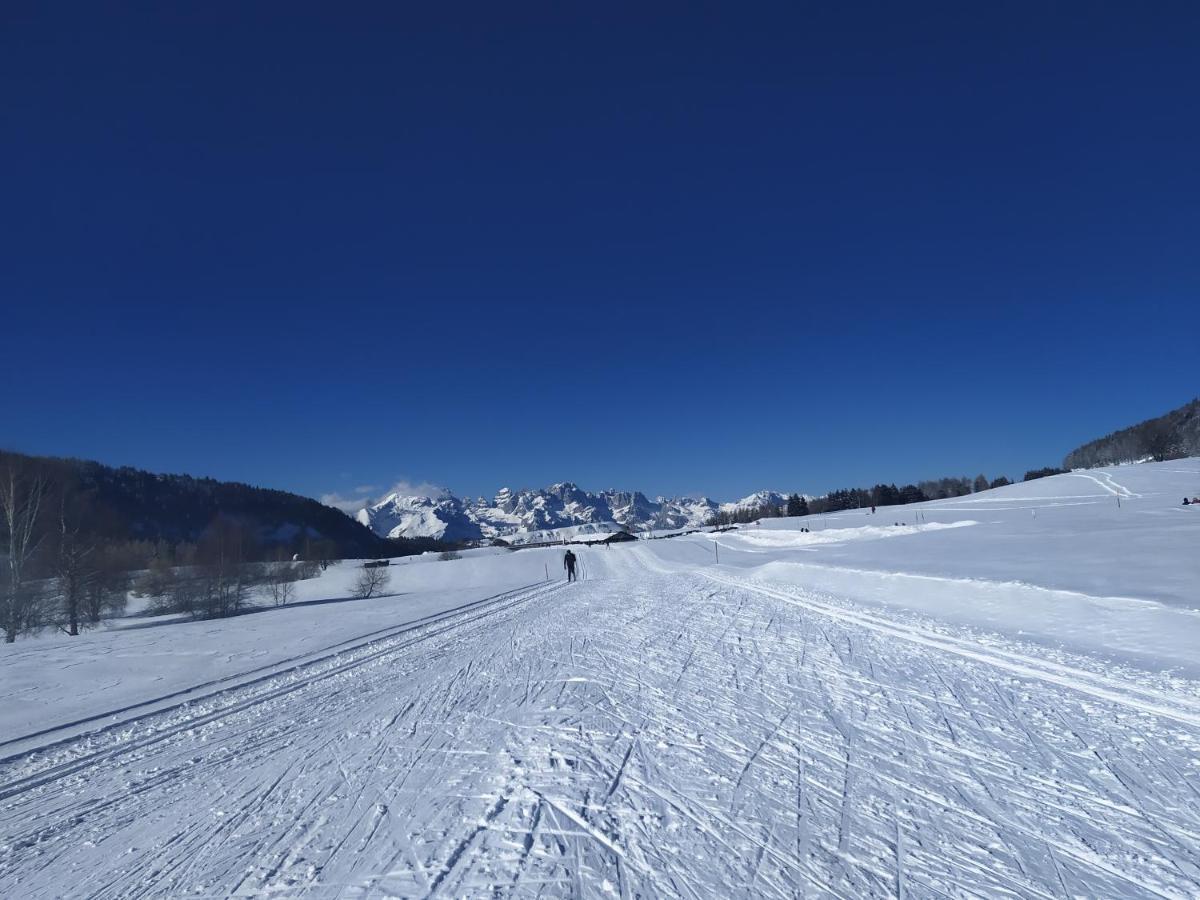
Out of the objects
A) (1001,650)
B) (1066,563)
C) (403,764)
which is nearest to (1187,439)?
(1066,563)

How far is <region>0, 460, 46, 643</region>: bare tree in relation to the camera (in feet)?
83.0

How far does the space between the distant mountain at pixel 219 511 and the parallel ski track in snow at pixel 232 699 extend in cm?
8806

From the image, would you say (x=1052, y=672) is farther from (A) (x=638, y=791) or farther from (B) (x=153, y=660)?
(B) (x=153, y=660)

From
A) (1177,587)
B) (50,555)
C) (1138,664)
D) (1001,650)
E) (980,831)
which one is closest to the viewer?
(980,831)

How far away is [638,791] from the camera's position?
4.81 m

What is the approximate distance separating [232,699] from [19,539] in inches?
1101

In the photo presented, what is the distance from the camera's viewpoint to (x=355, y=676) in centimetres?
1008

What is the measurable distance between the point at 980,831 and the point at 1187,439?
186 metres

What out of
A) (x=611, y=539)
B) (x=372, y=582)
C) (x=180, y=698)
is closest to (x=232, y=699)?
(x=180, y=698)

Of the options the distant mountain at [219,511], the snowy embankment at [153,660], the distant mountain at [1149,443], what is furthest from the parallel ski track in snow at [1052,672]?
the distant mountain at [1149,443]

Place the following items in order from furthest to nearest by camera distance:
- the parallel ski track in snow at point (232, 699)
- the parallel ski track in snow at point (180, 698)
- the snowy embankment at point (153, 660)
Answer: the snowy embankment at point (153, 660), the parallel ski track in snow at point (180, 698), the parallel ski track in snow at point (232, 699)

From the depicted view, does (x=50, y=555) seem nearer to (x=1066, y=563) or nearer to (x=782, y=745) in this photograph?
(x=782, y=745)

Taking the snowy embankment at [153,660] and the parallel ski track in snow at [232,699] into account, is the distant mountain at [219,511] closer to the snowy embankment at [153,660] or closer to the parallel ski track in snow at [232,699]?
the snowy embankment at [153,660]

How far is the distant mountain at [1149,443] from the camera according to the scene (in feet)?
379
